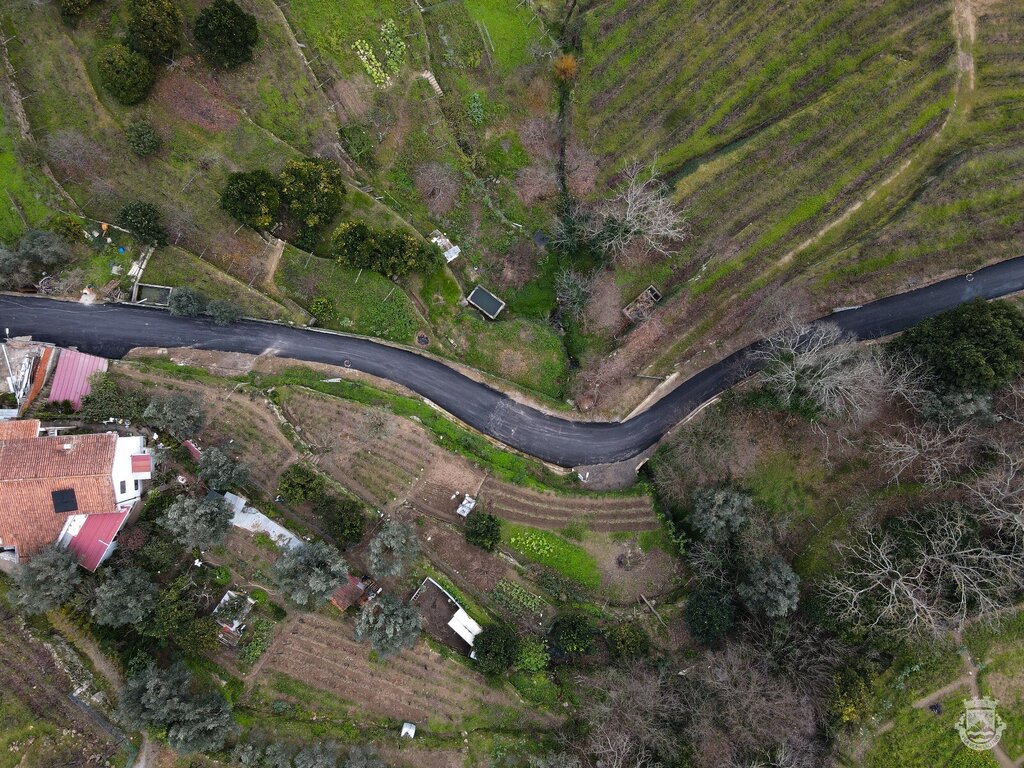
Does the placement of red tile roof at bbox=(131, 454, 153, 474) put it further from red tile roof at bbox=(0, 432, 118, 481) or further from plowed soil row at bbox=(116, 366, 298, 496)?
plowed soil row at bbox=(116, 366, 298, 496)

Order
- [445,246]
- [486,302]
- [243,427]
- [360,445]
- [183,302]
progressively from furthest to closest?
1. [445,246]
2. [486,302]
3. [360,445]
4. [243,427]
5. [183,302]

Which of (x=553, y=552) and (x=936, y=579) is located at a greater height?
(x=936, y=579)

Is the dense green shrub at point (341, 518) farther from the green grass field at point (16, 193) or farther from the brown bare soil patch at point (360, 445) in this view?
the green grass field at point (16, 193)

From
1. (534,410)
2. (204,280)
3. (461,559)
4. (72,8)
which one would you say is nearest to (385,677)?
(461,559)

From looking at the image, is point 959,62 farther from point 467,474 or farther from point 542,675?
point 542,675

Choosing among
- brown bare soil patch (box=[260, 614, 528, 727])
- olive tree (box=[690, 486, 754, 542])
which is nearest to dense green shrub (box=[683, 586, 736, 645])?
olive tree (box=[690, 486, 754, 542])

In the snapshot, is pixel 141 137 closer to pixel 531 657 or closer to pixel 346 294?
pixel 346 294
